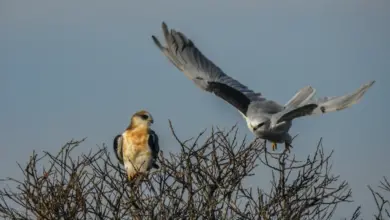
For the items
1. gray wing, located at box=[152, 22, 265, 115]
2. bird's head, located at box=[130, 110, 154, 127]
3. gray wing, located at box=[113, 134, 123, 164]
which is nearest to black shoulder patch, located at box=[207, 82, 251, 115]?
gray wing, located at box=[152, 22, 265, 115]

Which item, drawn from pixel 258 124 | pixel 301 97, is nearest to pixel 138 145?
pixel 258 124

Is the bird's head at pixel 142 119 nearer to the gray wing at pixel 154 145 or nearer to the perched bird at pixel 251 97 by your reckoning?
the gray wing at pixel 154 145

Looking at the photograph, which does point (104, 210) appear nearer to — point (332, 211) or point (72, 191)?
point (72, 191)

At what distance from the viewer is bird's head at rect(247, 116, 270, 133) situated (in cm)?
898

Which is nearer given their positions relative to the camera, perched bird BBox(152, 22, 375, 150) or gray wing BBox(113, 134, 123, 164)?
perched bird BBox(152, 22, 375, 150)

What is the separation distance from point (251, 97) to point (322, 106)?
6.94 feet

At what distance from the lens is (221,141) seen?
281 inches

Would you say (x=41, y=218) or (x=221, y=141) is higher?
(x=221, y=141)

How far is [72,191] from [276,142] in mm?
2741

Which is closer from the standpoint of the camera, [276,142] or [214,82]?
[276,142]

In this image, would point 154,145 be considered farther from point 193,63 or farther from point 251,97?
point 193,63

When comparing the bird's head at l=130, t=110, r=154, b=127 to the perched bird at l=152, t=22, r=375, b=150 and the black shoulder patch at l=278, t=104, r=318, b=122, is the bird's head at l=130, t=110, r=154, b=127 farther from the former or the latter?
the black shoulder patch at l=278, t=104, r=318, b=122

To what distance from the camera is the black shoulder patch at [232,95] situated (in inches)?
390

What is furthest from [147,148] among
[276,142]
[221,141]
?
[221,141]
